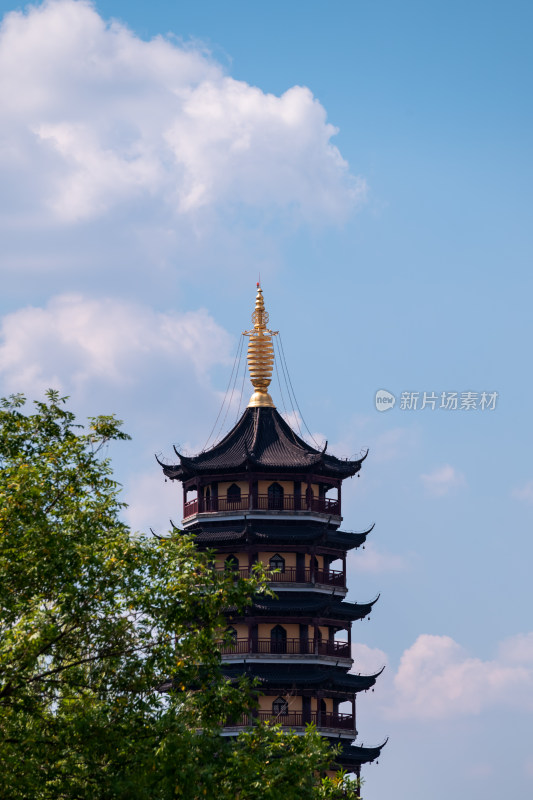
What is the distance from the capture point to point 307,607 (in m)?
63.7

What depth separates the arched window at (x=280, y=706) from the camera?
62.6m

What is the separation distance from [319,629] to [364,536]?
4.95 m

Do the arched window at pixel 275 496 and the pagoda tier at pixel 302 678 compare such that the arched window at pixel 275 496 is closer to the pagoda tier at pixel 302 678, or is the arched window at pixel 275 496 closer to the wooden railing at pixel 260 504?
the wooden railing at pixel 260 504

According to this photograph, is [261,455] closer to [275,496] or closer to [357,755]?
[275,496]

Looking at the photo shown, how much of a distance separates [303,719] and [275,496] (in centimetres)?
972

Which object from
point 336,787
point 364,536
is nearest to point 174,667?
point 336,787

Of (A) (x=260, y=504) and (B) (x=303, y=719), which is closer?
(B) (x=303, y=719)

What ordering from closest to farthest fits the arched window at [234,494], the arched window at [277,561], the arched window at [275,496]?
the arched window at [277,561] → the arched window at [234,494] → the arched window at [275,496]

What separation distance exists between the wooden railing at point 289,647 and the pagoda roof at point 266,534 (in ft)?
13.8

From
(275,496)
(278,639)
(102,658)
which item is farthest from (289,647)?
(102,658)

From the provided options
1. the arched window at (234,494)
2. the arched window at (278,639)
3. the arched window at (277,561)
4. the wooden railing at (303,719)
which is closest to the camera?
the wooden railing at (303,719)

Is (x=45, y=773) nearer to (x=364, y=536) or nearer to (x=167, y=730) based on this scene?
(x=167, y=730)

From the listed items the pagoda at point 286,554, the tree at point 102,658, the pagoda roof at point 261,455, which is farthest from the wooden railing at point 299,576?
the tree at point 102,658

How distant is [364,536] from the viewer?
222ft
